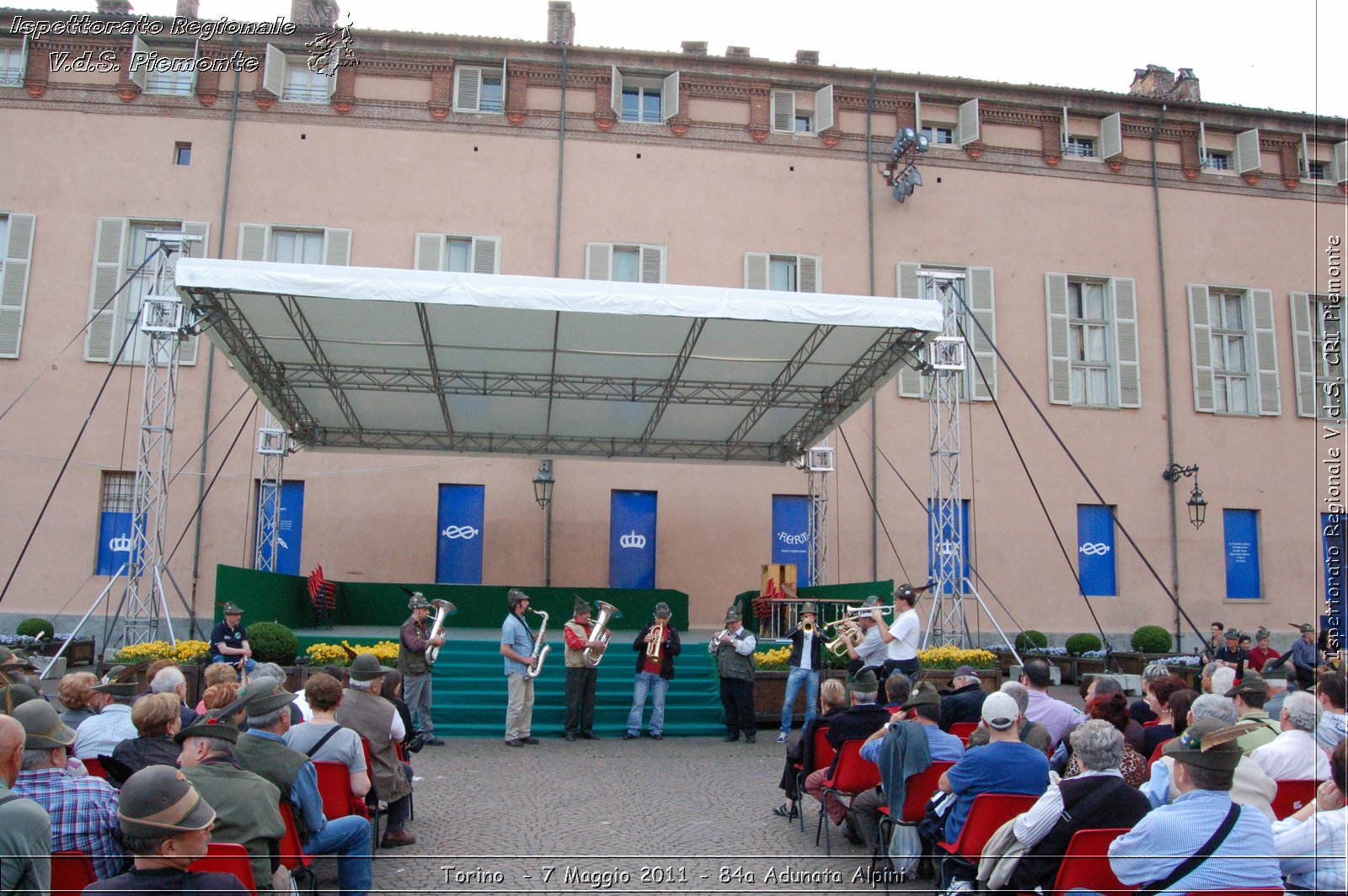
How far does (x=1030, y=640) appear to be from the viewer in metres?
19.0

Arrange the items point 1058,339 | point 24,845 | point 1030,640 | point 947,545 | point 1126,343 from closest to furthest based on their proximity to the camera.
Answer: point 24,845 → point 947,545 → point 1030,640 → point 1058,339 → point 1126,343

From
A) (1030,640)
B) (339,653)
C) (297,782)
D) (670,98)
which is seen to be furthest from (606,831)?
(670,98)

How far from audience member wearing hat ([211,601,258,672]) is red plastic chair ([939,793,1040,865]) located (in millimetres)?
8971

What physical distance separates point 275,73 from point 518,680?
49.4 ft

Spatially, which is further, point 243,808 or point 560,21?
point 560,21

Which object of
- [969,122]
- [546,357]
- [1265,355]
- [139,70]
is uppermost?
[969,122]

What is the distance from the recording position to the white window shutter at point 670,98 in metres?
20.9

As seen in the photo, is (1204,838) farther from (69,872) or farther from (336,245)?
(336,245)

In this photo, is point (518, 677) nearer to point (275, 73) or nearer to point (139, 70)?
point (275, 73)

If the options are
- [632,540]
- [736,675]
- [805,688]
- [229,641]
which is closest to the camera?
[736,675]

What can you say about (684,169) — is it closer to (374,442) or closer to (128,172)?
(374,442)

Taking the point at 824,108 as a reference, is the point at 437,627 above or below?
below

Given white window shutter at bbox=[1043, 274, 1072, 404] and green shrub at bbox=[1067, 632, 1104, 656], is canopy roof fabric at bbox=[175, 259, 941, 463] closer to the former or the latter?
green shrub at bbox=[1067, 632, 1104, 656]

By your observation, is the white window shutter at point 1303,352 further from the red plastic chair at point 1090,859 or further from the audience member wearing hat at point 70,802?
the audience member wearing hat at point 70,802
